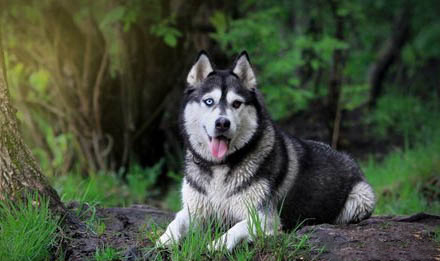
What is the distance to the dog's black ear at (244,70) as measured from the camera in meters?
5.14

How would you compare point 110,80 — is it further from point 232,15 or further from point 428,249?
point 428,249

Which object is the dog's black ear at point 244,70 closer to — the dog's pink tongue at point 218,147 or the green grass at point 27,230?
the dog's pink tongue at point 218,147

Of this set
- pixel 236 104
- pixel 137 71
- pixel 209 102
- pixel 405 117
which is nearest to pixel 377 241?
pixel 236 104

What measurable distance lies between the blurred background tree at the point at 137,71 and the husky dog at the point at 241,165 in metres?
2.73

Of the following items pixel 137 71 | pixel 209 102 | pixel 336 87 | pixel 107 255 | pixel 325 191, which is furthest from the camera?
pixel 336 87

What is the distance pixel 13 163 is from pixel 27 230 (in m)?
0.61

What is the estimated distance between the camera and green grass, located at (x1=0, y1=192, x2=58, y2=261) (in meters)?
4.06

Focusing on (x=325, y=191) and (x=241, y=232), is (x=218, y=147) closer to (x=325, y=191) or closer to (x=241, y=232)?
(x=241, y=232)

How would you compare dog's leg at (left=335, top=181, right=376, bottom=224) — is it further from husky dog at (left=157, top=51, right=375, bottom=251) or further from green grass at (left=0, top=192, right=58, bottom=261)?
green grass at (left=0, top=192, right=58, bottom=261)

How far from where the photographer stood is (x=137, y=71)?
9.50m

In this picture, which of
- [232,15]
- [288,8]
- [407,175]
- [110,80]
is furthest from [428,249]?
[288,8]

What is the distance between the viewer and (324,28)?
11.8 meters

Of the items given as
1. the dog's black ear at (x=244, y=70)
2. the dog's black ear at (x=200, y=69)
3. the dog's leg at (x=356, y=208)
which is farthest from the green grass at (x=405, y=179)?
the dog's black ear at (x=200, y=69)

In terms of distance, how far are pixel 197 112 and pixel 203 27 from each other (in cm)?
471
